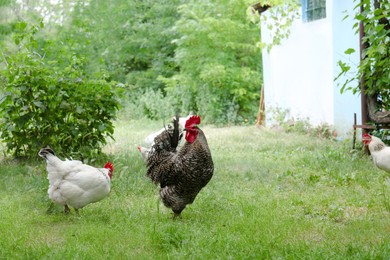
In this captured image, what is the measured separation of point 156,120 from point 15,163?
13031 millimetres

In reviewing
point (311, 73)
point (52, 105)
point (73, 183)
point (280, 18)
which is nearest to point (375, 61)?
point (73, 183)

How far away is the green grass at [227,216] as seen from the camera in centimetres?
475

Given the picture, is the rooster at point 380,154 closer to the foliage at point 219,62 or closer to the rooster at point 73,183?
the rooster at point 73,183

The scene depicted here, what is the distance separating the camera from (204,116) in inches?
829

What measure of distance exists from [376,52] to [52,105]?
5.37 metres

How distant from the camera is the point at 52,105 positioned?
29.4ft

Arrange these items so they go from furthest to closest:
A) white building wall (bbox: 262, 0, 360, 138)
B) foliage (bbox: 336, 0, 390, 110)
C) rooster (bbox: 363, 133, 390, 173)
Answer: white building wall (bbox: 262, 0, 360, 138), foliage (bbox: 336, 0, 390, 110), rooster (bbox: 363, 133, 390, 173)

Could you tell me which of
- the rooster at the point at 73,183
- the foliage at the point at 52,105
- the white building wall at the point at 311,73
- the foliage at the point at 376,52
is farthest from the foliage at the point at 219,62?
the rooster at the point at 73,183

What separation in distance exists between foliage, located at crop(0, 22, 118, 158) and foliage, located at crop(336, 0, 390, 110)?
431 centimetres

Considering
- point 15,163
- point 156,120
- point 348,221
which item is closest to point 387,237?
point 348,221

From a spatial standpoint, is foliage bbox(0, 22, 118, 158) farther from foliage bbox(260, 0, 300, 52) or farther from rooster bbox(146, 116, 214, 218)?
foliage bbox(260, 0, 300, 52)

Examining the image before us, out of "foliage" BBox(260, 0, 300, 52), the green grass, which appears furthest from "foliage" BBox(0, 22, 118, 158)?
"foliage" BBox(260, 0, 300, 52)

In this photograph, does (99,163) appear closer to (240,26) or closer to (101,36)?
(240,26)

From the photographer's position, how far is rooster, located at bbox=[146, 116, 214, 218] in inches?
234
